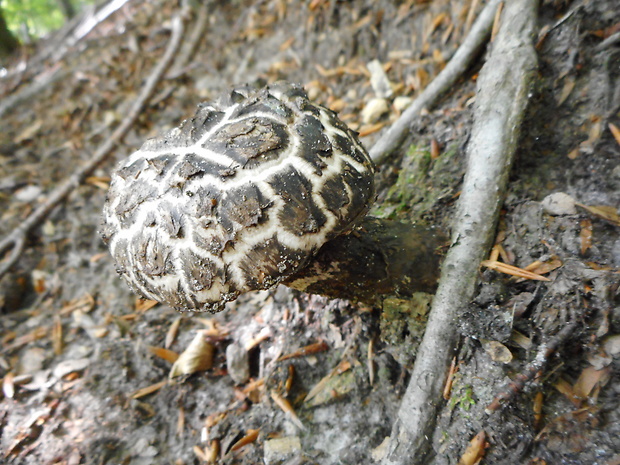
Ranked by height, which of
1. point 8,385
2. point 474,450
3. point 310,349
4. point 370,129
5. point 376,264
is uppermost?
point 370,129

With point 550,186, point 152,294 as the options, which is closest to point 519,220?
point 550,186

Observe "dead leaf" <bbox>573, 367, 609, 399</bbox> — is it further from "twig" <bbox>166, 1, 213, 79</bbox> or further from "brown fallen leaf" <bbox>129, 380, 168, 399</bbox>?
"twig" <bbox>166, 1, 213, 79</bbox>

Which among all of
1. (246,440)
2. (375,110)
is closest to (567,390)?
(246,440)

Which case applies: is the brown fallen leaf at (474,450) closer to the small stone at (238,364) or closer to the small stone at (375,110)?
the small stone at (238,364)

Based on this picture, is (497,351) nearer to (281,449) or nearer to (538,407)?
(538,407)

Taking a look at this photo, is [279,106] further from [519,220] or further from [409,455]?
[409,455]

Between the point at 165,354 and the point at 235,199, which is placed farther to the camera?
the point at 165,354

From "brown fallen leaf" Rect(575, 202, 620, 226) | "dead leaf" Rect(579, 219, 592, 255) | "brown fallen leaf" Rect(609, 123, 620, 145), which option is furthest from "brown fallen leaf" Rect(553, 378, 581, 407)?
"brown fallen leaf" Rect(609, 123, 620, 145)
